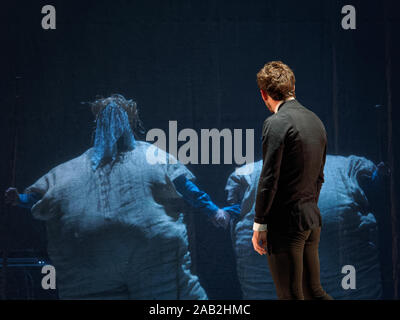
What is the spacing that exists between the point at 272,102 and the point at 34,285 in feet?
7.18

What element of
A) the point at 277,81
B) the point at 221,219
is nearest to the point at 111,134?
the point at 221,219

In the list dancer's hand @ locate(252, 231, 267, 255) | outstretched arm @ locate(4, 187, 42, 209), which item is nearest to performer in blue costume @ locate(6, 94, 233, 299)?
outstretched arm @ locate(4, 187, 42, 209)

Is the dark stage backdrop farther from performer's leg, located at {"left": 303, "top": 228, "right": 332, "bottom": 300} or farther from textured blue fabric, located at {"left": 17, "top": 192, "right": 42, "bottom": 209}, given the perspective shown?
performer's leg, located at {"left": 303, "top": 228, "right": 332, "bottom": 300}

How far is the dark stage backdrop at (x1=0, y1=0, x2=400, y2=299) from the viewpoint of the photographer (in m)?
2.99

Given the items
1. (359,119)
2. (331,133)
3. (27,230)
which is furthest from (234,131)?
(27,230)

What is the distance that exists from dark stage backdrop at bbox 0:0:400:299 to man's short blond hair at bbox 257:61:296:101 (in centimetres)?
134

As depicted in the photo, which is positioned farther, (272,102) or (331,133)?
(331,133)

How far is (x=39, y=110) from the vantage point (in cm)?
299

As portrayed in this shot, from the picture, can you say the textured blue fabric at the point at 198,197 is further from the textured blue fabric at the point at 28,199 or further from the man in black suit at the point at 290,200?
the man in black suit at the point at 290,200

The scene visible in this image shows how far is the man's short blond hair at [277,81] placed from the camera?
164 centimetres

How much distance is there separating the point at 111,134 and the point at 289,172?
5.71ft

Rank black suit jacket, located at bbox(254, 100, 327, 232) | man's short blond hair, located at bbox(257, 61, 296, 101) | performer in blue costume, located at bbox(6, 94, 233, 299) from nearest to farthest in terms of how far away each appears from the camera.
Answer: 1. black suit jacket, located at bbox(254, 100, 327, 232)
2. man's short blond hair, located at bbox(257, 61, 296, 101)
3. performer in blue costume, located at bbox(6, 94, 233, 299)

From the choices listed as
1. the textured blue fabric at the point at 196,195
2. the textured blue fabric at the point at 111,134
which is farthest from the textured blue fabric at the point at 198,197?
the textured blue fabric at the point at 111,134

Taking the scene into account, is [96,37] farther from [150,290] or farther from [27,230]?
[150,290]
